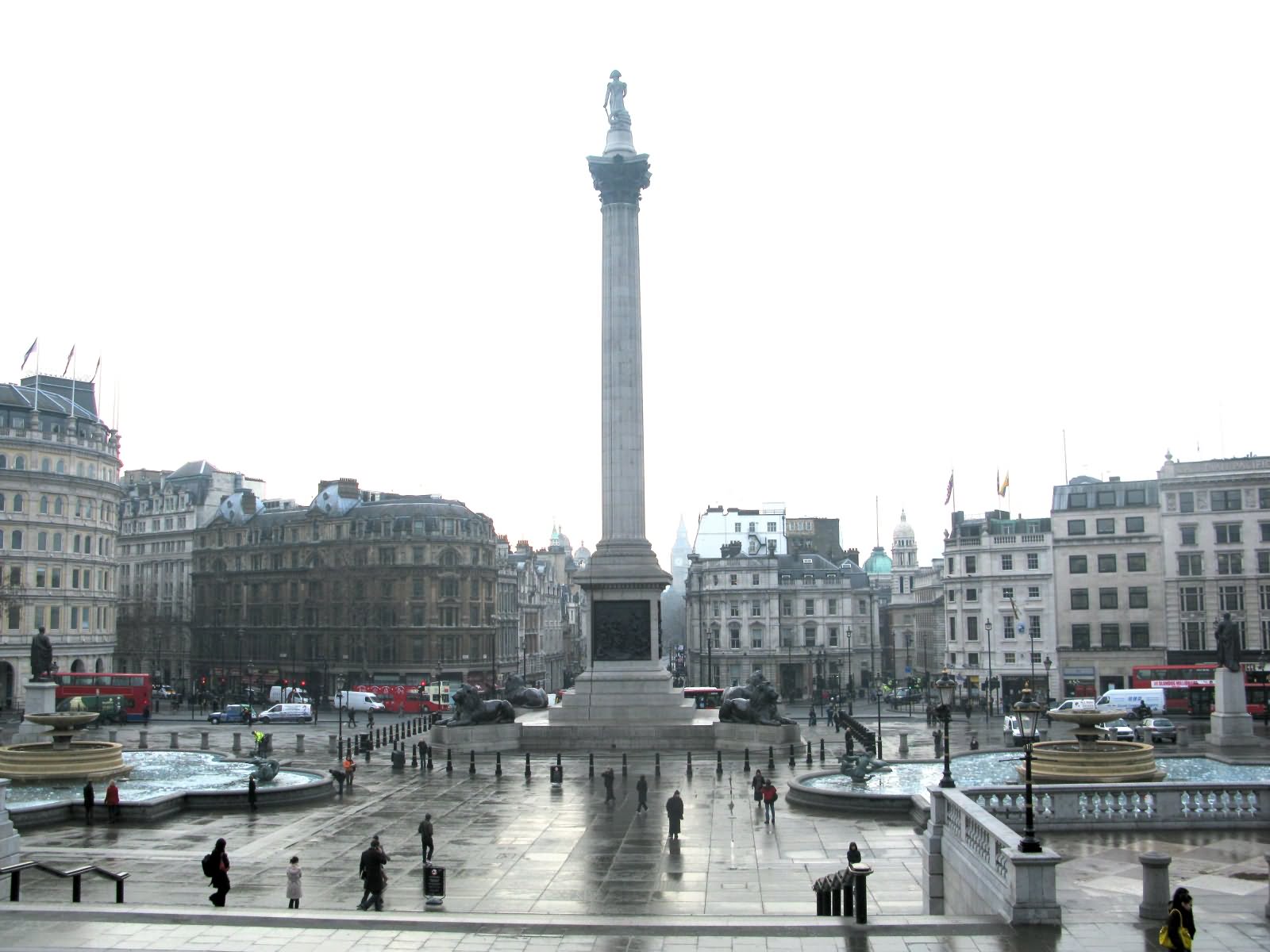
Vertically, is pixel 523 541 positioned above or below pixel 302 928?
above

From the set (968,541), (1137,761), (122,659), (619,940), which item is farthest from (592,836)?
(122,659)

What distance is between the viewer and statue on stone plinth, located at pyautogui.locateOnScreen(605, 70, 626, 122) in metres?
63.2

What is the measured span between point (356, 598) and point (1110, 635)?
188 feet

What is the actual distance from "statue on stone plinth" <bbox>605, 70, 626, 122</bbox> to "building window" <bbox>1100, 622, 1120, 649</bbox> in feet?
158

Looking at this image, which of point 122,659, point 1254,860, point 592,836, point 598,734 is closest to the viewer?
point 1254,860

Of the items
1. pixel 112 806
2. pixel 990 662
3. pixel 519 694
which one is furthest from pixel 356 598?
pixel 112 806

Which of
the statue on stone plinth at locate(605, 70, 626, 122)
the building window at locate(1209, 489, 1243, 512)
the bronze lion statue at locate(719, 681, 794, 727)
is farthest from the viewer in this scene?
the building window at locate(1209, 489, 1243, 512)

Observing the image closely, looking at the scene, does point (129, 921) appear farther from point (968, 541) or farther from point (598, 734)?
point (968, 541)

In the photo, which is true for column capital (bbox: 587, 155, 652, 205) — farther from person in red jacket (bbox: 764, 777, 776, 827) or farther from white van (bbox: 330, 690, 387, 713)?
white van (bbox: 330, 690, 387, 713)

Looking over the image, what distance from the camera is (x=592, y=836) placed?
30.2 meters

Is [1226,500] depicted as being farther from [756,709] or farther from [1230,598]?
[756,709]

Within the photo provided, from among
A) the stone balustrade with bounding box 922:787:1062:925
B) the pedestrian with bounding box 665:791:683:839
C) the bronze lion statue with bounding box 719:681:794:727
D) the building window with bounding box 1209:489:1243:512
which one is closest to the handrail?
the pedestrian with bounding box 665:791:683:839

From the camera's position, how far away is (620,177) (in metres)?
60.2

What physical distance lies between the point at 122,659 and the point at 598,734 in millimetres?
73372
